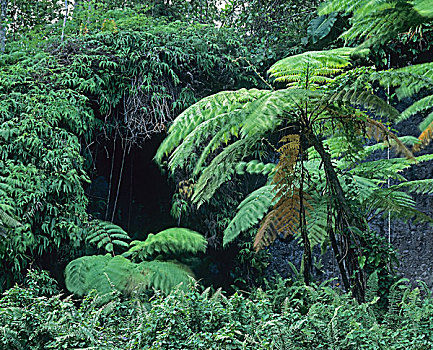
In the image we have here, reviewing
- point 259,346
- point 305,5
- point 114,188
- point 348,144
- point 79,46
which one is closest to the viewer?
point 259,346

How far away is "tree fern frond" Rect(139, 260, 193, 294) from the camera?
144 inches

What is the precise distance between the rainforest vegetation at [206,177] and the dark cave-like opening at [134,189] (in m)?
0.02

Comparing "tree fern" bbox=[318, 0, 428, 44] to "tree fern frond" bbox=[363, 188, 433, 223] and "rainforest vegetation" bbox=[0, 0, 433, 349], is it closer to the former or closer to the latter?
"rainforest vegetation" bbox=[0, 0, 433, 349]

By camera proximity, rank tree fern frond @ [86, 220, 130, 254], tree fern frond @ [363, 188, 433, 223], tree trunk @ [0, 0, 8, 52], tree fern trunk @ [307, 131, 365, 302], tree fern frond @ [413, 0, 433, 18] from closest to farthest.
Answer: tree fern frond @ [413, 0, 433, 18] < tree fern trunk @ [307, 131, 365, 302] < tree fern frond @ [363, 188, 433, 223] < tree fern frond @ [86, 220, 130, 254] < tree trunk @ [0, 0, 8, 52]

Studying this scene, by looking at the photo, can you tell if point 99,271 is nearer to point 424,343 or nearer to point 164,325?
point 164,325

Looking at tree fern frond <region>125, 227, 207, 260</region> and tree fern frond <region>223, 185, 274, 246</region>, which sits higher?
tree fern frond <region>223, 185, 274, 246</region>

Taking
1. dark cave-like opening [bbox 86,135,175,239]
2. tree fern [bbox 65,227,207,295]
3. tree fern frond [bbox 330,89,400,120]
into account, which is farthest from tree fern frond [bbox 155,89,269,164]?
dark cave-like opening [bbox 86,135,175,239]

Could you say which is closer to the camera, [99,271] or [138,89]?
[99,271]

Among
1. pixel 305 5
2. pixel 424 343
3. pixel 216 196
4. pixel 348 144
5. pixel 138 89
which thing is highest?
pixel 305 5

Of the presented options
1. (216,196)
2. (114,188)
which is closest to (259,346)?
(216,196)

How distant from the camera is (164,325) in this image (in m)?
2.45

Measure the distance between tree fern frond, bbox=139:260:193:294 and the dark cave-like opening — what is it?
1.53 metres

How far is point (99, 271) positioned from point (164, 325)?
1312 millimetres

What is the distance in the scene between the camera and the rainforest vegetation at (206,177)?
8.12 feet
